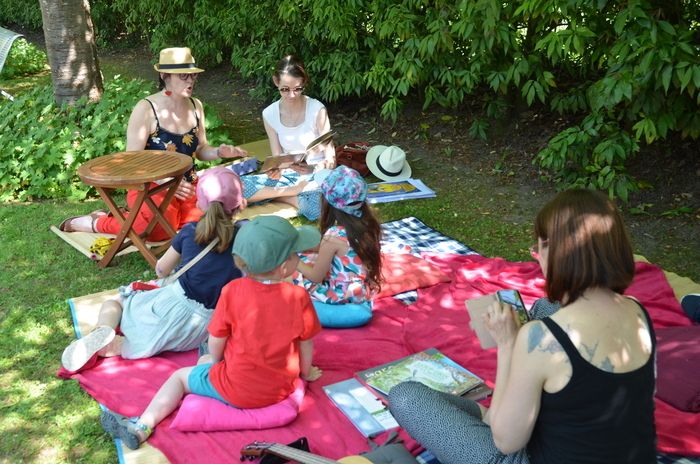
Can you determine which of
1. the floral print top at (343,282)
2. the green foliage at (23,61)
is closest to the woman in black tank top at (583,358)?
the floral print top at (343,282)

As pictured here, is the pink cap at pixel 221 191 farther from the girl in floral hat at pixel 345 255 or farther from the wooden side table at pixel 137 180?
the wooden side table at pixel 137 180

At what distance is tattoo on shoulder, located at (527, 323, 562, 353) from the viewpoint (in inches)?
83.2

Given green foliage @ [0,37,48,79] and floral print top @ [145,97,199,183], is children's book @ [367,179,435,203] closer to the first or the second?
floral print top @ [145,97,199,183]

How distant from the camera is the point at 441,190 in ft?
21.9

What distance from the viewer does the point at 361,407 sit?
346 cm

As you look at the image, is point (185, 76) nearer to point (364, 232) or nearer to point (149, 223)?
point (149, 223)

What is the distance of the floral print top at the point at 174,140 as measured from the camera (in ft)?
18.2

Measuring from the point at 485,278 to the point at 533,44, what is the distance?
281 centimetres

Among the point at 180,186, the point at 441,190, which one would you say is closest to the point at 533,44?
the point at 441,190

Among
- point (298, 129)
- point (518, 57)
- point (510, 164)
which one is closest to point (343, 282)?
point (298, 129)

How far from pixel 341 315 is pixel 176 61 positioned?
262cm

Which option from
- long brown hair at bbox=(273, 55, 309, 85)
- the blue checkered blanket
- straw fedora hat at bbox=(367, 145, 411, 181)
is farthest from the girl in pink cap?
straw fedora hat at bbox=(367, 145, 411, 181)

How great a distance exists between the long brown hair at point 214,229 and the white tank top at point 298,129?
8.72ft

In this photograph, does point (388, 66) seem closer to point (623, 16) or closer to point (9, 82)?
point (623, 16)
